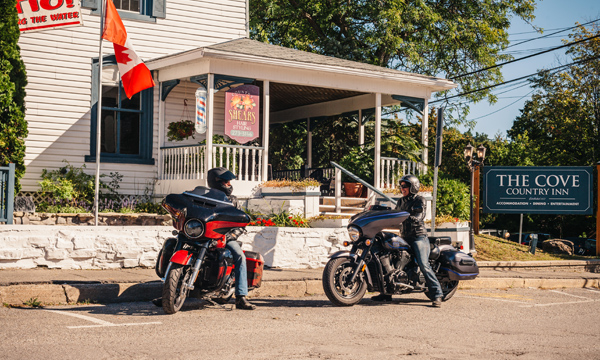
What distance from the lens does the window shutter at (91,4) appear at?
16188 mm

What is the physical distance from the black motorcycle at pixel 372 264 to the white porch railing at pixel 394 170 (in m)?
7.42

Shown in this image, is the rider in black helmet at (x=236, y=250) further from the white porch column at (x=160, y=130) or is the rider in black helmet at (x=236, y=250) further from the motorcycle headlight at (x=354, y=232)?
the white porch column at (x=160, y=130)

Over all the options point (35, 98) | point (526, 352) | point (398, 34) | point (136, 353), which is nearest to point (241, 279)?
point (136, 353)

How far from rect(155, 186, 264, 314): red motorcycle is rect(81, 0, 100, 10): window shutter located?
10.0 m

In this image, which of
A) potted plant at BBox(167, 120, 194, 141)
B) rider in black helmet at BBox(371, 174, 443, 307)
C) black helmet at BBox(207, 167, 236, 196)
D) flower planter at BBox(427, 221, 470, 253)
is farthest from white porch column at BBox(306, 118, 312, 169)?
black helmet at BBox(207, 167, 236, 196)

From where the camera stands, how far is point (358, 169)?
56.0ft

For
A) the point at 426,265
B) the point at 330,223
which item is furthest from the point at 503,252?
the point at 426,265

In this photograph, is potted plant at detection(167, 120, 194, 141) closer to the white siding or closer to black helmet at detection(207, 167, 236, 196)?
the white siding

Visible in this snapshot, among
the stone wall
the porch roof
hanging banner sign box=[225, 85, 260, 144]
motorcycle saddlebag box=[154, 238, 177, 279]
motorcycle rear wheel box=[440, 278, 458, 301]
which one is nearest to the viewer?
motorcycle saddlebag box=[154, 238, 177, 279]

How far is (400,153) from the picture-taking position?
17.5 metres

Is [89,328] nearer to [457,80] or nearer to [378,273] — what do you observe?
[378,273]

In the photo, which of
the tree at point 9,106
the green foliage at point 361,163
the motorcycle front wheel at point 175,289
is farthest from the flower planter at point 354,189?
the motorcycle front wheel at point 175,289

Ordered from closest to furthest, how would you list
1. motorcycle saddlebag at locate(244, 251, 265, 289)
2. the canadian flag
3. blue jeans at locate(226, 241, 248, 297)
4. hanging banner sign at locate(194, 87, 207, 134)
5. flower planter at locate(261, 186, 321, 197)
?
blue jeans at locate(226, 241, 248, 297), motorcycle saddlebag at locate(244, 251, 265, 289), the canadian flag, flower planter at locate(261, 186, 321, 197), hanging banner sign at locate(194, 87, 207, 134)

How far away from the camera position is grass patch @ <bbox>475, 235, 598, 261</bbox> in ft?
54.9
